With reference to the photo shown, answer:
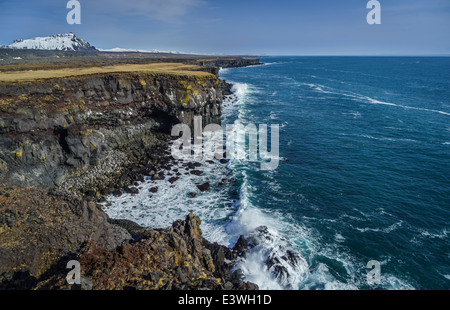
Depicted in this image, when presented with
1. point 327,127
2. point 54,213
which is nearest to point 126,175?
point 54,213

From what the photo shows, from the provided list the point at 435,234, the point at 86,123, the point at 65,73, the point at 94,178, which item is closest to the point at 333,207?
the point at 435,234

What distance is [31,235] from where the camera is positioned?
59.0 feet

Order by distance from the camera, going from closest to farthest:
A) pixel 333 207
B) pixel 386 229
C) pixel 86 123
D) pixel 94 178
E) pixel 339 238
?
pixel 339 238, pixel 386 229, pixel 333 207, pixel 94 178, pixel 86 123

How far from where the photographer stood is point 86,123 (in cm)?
3597

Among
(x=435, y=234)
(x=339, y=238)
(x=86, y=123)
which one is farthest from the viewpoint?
(x=86, y=123)

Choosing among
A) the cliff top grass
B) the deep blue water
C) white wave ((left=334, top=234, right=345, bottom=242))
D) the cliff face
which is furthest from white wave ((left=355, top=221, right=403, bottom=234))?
the cliff top grass

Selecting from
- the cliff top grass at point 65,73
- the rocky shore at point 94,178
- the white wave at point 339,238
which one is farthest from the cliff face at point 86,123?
the white wave at point 339,238

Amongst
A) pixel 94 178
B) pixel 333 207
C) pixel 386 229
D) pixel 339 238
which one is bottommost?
pixel 339 238

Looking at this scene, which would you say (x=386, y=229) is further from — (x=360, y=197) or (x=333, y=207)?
(x=360, y=197)

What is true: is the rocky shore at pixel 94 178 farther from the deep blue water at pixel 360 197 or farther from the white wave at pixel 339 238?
the white wave at pixel 339 238

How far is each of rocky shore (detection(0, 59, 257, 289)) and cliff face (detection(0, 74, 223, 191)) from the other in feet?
0.44

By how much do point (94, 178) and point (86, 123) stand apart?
930 centimetres

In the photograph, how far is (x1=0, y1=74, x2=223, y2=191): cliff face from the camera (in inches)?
1100
